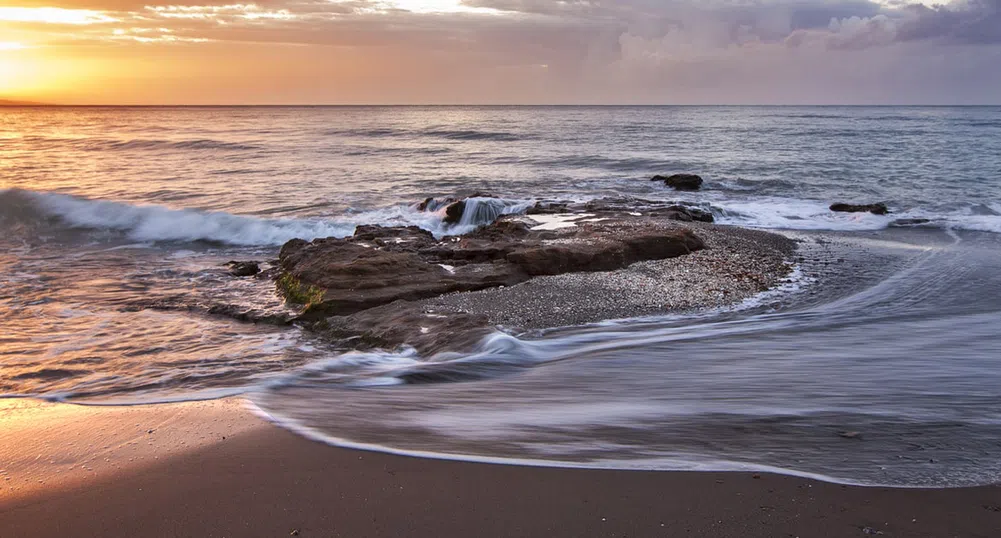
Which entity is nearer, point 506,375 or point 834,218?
point 506,375

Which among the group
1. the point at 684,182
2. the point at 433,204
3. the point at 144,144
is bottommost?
the point at 433,204

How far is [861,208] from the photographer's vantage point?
16219 millimetres

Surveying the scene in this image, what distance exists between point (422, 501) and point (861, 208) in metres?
16.1

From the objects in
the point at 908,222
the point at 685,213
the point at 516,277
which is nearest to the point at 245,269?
the point at 516,277

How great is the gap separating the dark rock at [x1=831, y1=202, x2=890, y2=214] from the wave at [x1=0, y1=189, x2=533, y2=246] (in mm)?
7523

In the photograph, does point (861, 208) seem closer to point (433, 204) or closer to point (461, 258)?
point (433, 204)

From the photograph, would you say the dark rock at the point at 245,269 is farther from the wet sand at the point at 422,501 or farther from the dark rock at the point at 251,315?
the wet sand at the point at 422,501

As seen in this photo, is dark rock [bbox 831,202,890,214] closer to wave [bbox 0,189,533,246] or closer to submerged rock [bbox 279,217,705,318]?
submerged rock [bbox 279,217,705,318]

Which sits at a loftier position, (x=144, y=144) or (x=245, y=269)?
(x=144, y=144)

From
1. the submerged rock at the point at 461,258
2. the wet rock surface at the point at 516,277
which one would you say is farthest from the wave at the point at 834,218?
the submerged rock at the point at 461,258

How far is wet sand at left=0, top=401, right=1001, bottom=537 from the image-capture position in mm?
2793

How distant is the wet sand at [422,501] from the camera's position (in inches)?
110

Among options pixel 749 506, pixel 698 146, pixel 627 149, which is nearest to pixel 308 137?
pixel 627 149

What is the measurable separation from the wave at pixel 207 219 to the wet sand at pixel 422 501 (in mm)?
11228
